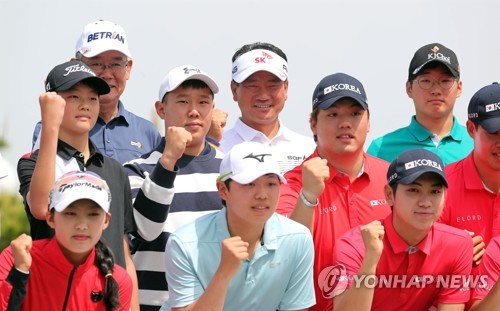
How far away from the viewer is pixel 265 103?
918 centimetres

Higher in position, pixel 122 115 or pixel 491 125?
pixel 122 115

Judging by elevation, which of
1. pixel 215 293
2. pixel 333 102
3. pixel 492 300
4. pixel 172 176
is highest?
pixel 333 102

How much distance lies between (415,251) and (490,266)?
66 centimetres

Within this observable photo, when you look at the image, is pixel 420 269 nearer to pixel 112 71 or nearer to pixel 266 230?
pixel 266 230

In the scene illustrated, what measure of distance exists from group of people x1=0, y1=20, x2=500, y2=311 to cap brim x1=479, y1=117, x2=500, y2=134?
0.02 m

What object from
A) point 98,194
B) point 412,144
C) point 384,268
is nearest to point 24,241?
point 98,194

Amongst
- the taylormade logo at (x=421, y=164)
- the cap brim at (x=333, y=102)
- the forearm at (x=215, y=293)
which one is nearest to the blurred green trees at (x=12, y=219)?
the cap brim at (x=333, y=102)

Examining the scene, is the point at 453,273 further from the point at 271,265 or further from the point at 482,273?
the point at 271,265

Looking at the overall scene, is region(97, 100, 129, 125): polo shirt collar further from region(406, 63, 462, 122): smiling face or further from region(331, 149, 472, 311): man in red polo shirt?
region(406, 63, 462, 122): smiling face

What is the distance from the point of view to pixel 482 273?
7.98 metres

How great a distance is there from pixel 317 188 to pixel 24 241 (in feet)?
7.25

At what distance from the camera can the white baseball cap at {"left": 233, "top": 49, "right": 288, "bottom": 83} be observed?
29.7ft

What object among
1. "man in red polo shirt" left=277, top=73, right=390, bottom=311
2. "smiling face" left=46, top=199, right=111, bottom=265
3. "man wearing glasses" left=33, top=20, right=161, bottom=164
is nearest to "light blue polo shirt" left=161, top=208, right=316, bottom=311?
"man in red polo shirt" left=277, top=73, right=390, bottom=311

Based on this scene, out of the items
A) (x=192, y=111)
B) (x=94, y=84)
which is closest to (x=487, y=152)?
(x=192, y=111)
